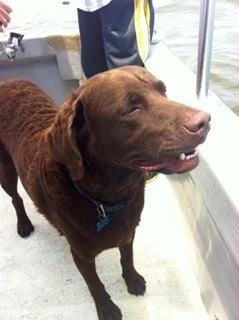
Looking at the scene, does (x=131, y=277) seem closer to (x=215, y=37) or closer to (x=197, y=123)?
(x=197, y=123)

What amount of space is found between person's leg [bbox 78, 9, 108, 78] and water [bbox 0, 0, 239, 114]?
435 millimetres

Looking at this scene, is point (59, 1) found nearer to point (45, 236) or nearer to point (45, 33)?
point (45, 33)

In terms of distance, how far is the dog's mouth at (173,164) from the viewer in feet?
3.29

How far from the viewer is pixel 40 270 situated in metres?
1.71

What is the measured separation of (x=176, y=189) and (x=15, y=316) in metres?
0.84

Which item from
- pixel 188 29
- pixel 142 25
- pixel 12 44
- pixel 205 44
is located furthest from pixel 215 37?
pixel 12 44

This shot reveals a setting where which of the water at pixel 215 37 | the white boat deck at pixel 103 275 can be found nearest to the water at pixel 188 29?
the water at pixel 215 37

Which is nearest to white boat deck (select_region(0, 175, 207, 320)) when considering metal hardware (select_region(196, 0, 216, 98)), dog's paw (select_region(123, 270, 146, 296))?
dog's paw (select_region(123, 270, 146, 296))

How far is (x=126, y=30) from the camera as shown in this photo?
201cm

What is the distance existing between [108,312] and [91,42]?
1.43 m

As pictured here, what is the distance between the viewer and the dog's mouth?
100 centimetres

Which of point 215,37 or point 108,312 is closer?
point 108,312

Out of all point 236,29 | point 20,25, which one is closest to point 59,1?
point 20,25

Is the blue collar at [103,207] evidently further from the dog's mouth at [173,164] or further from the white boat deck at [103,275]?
the white boat deck at [103,275]
